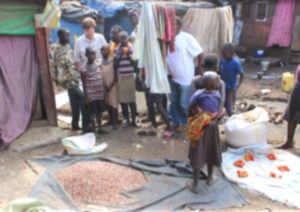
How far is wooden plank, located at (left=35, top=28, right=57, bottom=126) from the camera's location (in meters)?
6.46

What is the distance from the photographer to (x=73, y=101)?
645 cm

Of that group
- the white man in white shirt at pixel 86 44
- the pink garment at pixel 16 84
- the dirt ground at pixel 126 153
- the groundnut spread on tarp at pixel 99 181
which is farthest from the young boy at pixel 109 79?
the groundnut spread on tarp at pixel 99 181

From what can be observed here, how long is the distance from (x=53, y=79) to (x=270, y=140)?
11.9 ft

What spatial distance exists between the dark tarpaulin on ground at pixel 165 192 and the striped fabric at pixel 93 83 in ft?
4.64

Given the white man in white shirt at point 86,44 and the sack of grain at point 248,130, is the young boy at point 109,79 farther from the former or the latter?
the sack of grain at point 248,130

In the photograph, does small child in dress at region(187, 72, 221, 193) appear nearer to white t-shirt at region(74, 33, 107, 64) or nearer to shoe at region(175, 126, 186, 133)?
shoe at region(175, 126, 186, 133)

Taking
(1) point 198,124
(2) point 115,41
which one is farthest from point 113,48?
(1) point 198,124

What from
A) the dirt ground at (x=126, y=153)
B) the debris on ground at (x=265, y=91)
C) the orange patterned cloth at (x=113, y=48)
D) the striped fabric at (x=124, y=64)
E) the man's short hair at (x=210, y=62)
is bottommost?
the debris on ground at (x=265, y=91)

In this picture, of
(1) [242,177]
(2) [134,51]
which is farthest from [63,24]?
(1) [242,177]

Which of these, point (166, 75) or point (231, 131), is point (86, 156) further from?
point (231, 131)

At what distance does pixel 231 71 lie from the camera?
6320 millimetres

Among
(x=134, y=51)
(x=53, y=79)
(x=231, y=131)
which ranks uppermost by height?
(x=134, y=51)

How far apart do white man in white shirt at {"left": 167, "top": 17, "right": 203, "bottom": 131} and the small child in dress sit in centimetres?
165

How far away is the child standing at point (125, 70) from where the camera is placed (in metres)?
6.18
